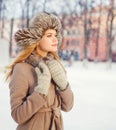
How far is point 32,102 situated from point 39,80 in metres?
0.13

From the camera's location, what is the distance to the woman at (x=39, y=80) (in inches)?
87.7

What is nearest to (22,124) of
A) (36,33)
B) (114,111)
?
(36,33)

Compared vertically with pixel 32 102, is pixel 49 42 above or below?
above

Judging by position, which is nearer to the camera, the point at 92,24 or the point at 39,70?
the point at 39,70

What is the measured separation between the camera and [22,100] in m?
2.24

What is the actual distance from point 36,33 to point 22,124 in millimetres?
516

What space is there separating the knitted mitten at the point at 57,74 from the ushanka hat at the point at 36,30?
178mm

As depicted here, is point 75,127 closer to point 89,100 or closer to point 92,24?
point 89,100

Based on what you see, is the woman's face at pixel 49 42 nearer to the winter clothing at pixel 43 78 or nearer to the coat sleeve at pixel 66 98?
the winter clothing at pixel 43 78

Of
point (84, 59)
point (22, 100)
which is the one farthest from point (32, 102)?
point (84, 59)

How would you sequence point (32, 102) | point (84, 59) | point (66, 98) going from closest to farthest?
point (32, 102), point (66, 98), point (84, 59)

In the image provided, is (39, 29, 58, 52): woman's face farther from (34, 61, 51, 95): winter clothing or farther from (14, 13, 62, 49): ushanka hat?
(34, 61, 51, 95): winter clothing

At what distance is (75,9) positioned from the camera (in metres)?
41.1

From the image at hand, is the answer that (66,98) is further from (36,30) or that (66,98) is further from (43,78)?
(36,30)
